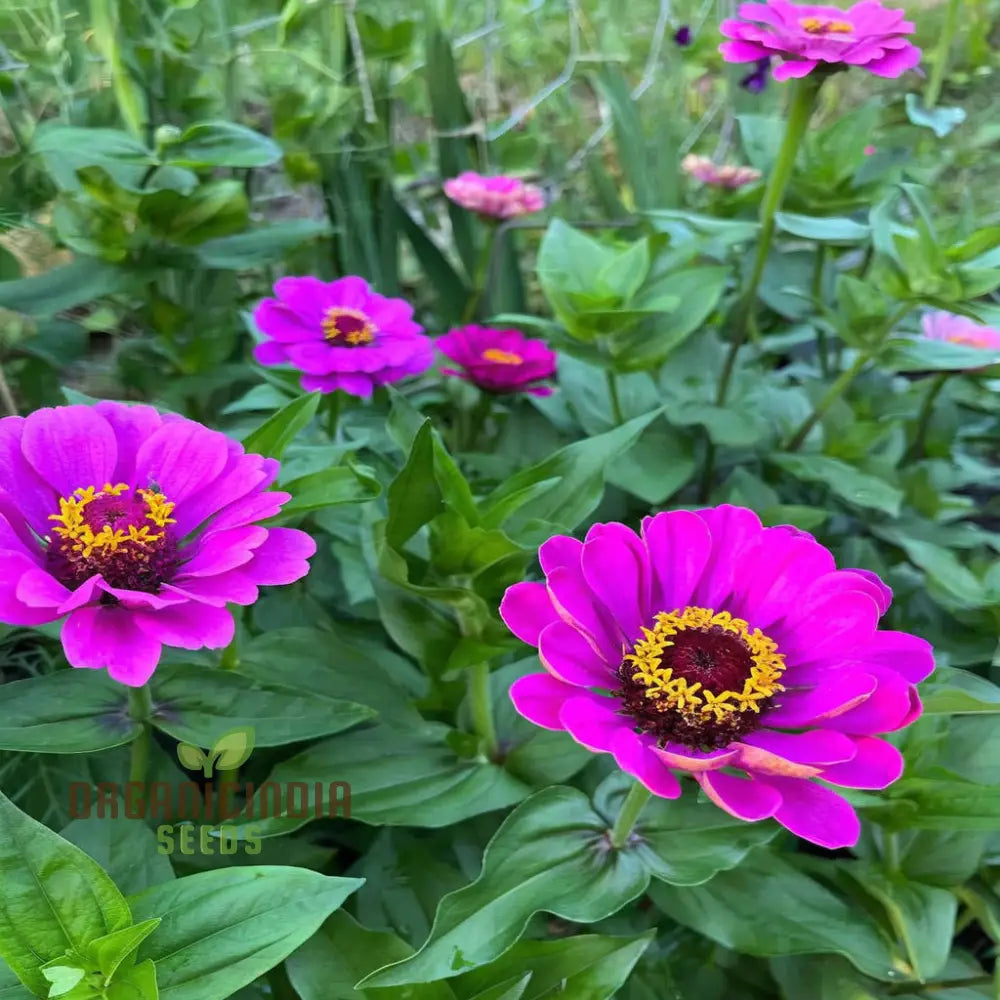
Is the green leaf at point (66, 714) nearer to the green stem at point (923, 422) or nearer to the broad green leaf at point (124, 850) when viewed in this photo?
the broad green leaf at point (124, 850)

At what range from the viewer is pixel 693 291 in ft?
2.99

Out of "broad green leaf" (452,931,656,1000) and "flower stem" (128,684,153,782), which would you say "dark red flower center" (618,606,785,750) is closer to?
"broad green leaf" (452,931,656,1000)

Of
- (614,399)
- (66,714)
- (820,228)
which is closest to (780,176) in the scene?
(820,228)

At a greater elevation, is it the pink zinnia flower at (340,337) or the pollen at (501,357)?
the pink zinnia flower at (340,337)

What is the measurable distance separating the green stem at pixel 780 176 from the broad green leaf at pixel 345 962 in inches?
25.7

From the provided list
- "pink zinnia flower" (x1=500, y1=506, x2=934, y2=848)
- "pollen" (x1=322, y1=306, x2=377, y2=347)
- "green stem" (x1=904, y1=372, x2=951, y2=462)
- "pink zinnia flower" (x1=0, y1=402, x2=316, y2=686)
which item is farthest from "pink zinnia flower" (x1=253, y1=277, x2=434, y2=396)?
"green stem" (x1=904, y1=372, x2=951, y2=462)

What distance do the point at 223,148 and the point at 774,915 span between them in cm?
84

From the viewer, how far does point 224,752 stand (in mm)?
560

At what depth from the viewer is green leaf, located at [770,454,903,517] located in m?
0.83

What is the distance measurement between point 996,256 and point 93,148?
84 cm

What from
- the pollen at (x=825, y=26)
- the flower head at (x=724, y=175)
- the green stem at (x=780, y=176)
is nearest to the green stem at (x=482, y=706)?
the green stem at (x=780, y=176)

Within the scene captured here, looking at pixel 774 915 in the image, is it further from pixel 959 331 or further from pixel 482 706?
pixel 959 331

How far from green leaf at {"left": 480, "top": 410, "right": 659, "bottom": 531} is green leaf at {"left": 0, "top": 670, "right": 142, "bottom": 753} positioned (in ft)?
0.85

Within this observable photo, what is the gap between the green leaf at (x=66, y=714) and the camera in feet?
1.57
